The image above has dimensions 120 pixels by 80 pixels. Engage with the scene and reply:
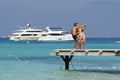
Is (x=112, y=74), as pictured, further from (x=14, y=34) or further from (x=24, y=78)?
(x=14, y=34)

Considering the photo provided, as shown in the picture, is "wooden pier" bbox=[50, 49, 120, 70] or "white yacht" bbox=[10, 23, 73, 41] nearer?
"wooden pier" bbox=[50, 49, 120, 70]

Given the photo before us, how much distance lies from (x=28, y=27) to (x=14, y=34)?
13167 mm

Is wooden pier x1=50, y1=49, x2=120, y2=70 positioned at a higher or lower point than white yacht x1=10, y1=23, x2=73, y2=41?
higher

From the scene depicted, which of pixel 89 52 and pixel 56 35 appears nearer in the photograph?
pixel 89 52

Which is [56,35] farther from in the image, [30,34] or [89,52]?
[89,52]

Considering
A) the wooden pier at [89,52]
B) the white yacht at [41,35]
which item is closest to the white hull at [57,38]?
the white yacht at [41,35]

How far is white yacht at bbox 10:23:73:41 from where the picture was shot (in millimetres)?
136000

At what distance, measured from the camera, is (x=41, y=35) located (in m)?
145

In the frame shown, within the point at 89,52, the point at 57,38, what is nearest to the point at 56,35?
the point at 57,38

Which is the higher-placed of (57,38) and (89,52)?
(89,52)

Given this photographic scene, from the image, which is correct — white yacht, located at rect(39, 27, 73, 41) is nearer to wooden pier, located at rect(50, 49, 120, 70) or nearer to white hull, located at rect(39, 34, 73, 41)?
white hull, located at rect(39, 34, 73, 41)

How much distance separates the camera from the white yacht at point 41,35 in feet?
446

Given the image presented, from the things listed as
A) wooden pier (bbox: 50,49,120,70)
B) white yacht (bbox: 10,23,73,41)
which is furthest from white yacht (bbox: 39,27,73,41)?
wooden pier (bbox: 50,49,120,70)

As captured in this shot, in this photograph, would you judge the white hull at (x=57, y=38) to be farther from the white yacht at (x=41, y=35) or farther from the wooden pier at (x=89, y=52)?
the wooden pier at (x=89, y=52)
